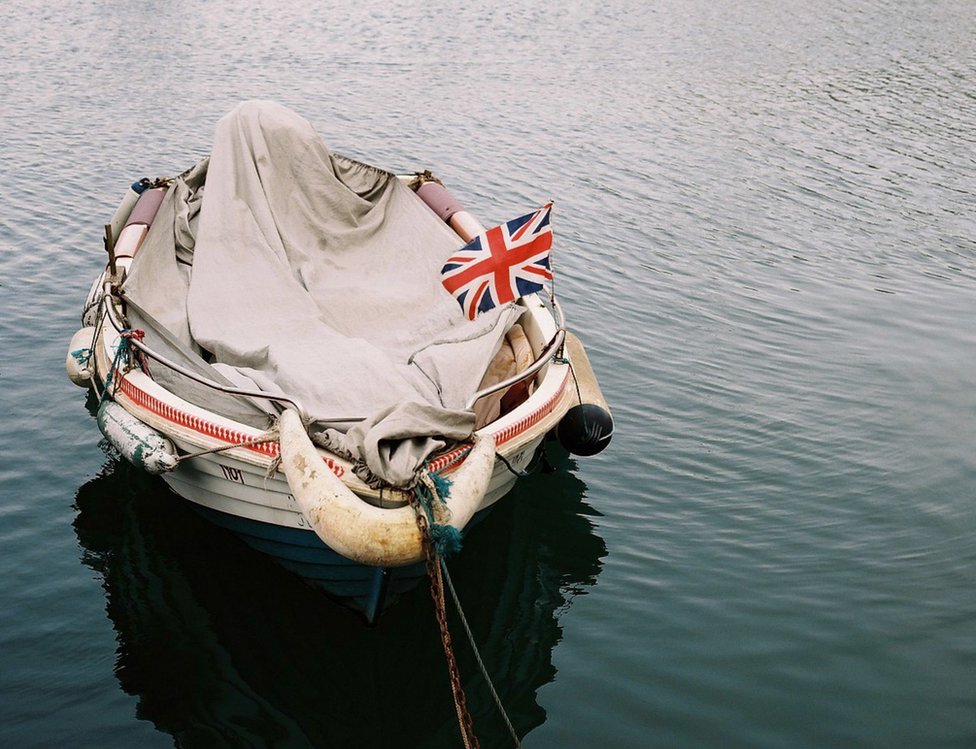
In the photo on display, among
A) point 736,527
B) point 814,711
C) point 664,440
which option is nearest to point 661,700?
point 814,711

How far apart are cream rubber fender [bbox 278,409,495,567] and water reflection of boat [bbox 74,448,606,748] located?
138 centimetres

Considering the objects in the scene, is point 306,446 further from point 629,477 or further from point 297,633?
point 629,477

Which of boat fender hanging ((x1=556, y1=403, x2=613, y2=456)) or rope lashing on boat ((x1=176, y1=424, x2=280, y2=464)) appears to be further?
boat fender hanging ((x1=556, y1=403, x2=613, y2=456))

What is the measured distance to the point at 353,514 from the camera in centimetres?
567

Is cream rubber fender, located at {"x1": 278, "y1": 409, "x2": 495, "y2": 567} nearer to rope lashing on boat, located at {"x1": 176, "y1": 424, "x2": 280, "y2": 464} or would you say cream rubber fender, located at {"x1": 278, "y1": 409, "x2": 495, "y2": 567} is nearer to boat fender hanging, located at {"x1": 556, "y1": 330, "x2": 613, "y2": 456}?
rope lashing on boat, located at {"x1": 176, "y1": 424, "x2": 280, "y2": 464}

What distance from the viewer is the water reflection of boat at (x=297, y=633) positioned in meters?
6.46

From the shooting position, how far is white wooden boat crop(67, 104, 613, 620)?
5.89m

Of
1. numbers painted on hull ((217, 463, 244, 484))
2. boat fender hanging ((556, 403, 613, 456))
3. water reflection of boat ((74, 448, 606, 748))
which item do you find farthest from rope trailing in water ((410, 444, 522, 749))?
boat fender hanging ((556, 403, 613, 456))

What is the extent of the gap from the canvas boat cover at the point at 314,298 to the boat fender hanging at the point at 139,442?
40cm

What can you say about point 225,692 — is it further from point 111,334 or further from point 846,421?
point 846,421

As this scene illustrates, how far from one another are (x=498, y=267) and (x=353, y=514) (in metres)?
3.01

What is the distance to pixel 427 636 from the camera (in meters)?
7.19

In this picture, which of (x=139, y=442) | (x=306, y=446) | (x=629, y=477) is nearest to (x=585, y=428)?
(x=629, y=477)

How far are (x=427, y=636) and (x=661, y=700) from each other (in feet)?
5.59
